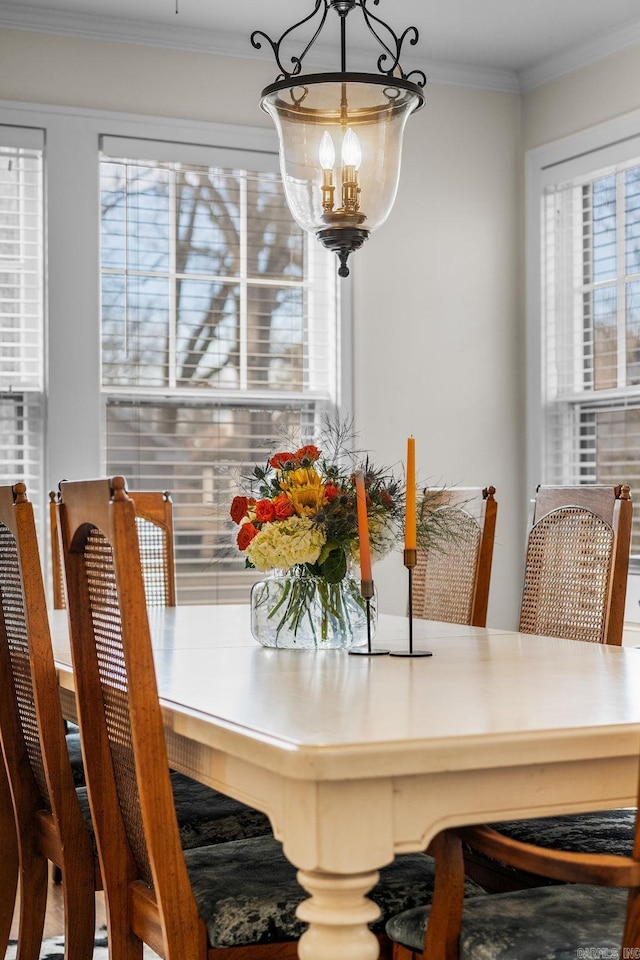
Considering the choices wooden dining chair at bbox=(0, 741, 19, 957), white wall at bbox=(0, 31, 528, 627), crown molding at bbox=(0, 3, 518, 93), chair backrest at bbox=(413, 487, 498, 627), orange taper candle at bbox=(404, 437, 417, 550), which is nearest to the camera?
orange taper candle at bbox=(404, 437, 417, 550)

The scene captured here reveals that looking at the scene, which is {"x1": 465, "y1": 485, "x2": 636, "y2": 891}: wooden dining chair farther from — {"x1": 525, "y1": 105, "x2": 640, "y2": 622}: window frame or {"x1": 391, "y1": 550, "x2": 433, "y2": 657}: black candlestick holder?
{"x1": 525, "y1": 105, "x2": 640, "y2": 622}: window frame

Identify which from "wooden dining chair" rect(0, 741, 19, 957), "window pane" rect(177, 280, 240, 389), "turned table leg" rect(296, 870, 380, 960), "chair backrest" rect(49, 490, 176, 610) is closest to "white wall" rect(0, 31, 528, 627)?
"window pane" rect(177, 280, 240, 389)

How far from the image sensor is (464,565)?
3100 millimetres

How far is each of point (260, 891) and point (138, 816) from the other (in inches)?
8.3

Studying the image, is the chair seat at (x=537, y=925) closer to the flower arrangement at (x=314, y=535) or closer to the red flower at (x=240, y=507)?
the flower arrangement at (x=314, y=535)

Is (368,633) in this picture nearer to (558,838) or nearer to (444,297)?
(558,838)

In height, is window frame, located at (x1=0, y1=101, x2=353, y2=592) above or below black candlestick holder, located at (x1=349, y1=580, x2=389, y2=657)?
above

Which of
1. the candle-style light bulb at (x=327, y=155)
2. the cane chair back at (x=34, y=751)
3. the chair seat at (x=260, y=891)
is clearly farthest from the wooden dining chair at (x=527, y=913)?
the candle-style light bulb at (x=327, y=155)

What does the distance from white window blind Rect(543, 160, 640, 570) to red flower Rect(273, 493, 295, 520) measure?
95.9 inches

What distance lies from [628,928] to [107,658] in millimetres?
834

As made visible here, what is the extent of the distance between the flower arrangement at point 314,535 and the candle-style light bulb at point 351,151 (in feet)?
2.14

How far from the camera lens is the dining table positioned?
4.22 ft

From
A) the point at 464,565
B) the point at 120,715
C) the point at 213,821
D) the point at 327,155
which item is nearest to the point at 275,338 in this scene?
the point at 464,565

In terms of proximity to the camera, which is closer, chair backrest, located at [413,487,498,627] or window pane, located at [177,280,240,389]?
chair backrest, located at [413,487,498,627]
